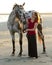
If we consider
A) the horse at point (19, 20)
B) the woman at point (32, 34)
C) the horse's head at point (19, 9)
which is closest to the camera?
the woman at point (32, 34)

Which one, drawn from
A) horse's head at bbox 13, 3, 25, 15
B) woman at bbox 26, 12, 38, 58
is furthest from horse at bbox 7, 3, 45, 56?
woman at bbox 26, 12, 38, 58

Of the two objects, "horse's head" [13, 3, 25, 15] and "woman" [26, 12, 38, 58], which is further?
"horse's head" [13, 3, 25, 15]

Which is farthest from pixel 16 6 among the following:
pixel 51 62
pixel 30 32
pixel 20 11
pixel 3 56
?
pixel 51 62

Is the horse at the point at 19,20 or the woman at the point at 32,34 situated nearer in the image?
the woman at the point at 32,34

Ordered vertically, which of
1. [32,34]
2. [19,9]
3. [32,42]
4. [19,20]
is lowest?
[32,42]

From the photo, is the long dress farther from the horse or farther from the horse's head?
the horse's head

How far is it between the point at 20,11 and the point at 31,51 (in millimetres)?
1558

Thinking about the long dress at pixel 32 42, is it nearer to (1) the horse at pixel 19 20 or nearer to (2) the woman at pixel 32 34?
(2) the woman at pixel 32 34

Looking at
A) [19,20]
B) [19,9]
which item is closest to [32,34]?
[19,20]

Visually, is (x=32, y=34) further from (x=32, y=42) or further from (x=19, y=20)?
(x=19, y=20)

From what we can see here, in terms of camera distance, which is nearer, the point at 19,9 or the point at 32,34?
the point at 32,34

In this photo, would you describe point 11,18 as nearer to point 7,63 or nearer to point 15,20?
point 15,20

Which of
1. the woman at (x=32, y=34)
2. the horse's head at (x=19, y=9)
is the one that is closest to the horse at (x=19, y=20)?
the horse's head at (x=19, y=9)

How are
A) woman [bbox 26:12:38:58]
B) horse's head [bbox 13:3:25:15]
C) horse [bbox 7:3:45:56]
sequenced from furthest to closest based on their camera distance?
1. horse's head [bbox 13:3:25:15]
2. horse [bbox 7:3:45:56]
3. woman [bbox 26:12:38:58]
